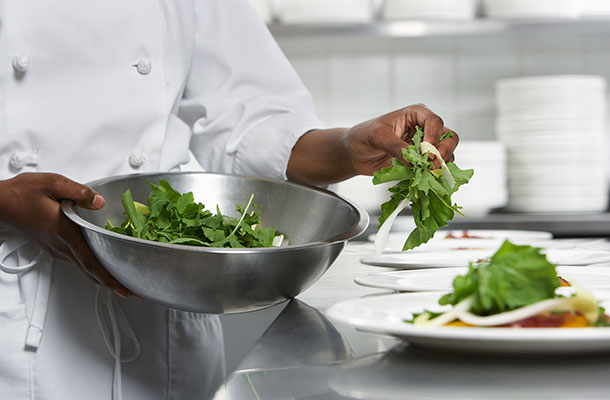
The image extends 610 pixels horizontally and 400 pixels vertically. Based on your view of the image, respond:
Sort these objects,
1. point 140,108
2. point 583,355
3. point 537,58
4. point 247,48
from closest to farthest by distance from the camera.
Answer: point 583,355, point 140,108, point 247,48, point 537,58

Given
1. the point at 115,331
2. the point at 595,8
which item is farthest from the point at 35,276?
the point at 595,8

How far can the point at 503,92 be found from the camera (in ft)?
7.79

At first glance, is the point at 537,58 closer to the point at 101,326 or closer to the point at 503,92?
the point at 503,92

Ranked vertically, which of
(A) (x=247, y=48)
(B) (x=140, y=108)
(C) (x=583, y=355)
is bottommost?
(C) (x=583, y=355)

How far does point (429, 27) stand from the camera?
7.63 ft

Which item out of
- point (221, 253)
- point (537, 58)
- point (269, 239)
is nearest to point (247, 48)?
point (269, 239)

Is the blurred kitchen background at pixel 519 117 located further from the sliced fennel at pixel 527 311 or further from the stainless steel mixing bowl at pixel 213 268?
the sliced fennel at pixel 527 311

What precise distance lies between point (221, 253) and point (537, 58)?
2411mm

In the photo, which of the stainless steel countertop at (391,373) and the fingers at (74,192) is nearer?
the stainless steel countertop at (391,373)

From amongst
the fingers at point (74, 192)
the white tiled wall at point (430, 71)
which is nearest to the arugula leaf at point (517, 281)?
the fingers at point (74, 192)

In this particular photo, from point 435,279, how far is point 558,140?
173cm

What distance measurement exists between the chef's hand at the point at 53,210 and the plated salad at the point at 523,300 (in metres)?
0.47

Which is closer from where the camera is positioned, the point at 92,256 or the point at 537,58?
the point at 92,256

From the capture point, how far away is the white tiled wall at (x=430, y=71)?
2.76 meters
